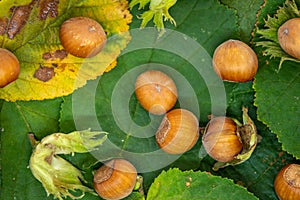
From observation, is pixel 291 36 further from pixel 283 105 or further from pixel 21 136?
pixel 21 136

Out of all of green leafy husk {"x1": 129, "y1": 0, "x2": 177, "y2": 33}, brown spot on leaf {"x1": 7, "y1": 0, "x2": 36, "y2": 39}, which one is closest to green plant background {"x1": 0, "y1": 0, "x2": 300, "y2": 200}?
green leafy husk {"x1": 129, "y1": 0, "x2": 177, "y2": 33}

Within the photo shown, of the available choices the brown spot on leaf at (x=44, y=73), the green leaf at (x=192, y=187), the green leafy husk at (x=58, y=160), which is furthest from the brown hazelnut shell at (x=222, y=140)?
the brown spot on leaf at (x=44, y=73)

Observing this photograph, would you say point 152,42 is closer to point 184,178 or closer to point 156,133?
point 156,133

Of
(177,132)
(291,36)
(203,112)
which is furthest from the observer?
(203,112)

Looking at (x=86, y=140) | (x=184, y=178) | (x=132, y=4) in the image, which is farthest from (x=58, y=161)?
(x=132, y=4)

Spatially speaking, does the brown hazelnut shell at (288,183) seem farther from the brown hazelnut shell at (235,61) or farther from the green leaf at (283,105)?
the brown hazelnut shell at (235,61)

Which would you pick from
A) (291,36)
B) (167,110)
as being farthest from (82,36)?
(291,36)
